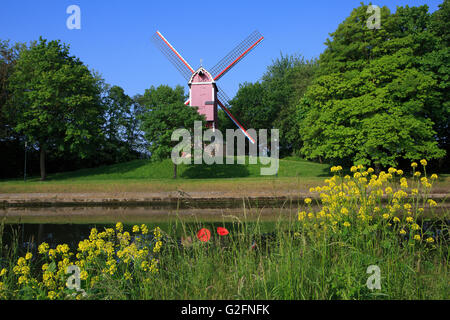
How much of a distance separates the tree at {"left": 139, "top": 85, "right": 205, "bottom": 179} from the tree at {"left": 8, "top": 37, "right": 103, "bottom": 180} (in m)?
5.40

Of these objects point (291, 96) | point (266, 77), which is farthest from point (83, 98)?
point (266, 77)

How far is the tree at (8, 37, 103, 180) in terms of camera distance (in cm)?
2575

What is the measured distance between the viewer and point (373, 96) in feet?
64.7

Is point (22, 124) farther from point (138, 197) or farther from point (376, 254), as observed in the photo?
point (376, 254)

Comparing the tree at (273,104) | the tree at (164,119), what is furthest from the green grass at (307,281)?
the tree at (273,104)

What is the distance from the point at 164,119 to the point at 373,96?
1789cm

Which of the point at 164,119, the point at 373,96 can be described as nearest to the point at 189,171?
the point at 164,119

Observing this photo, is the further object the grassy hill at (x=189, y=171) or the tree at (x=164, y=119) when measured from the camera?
the grassy hill at (x=189, y=171)
